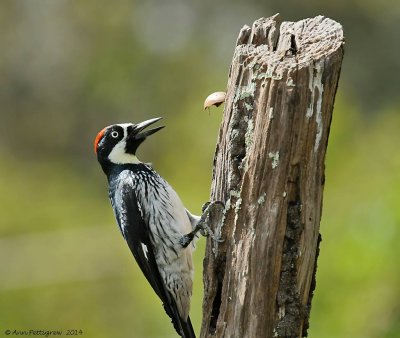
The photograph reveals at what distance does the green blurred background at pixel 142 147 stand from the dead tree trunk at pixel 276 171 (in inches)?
96.1

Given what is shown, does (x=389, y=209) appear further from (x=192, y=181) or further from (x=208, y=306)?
(x=192, y=181)

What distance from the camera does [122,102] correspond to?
2014 cm

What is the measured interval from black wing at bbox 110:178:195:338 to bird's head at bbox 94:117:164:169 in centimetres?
51

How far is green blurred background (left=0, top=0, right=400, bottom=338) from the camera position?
952 cm

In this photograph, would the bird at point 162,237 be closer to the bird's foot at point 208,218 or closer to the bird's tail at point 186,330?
the bird's tail at point 186,330

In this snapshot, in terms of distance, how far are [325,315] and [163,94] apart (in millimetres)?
12588

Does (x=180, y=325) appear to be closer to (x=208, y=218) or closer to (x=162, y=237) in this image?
(x=162, y=237)

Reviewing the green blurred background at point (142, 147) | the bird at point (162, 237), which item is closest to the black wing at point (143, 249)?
the bird at point (162, 237)

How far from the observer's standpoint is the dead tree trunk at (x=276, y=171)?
204 inches

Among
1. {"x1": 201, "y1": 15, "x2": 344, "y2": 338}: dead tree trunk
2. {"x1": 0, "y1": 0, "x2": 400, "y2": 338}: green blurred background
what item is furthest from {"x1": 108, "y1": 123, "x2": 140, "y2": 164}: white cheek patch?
{"x1": 201, "y1": 15, "x2": 344, "y2": 338}: dead tree trunk

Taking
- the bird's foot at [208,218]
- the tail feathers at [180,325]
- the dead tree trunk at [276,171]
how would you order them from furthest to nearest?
1. the tail feathers at [180,325]
2. the bird's foot at [208,218]
3. the dead tree trunk at [276,171]

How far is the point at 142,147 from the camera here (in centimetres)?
1916

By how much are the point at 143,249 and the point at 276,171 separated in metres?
1.91

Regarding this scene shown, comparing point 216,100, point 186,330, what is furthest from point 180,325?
point 216,100
